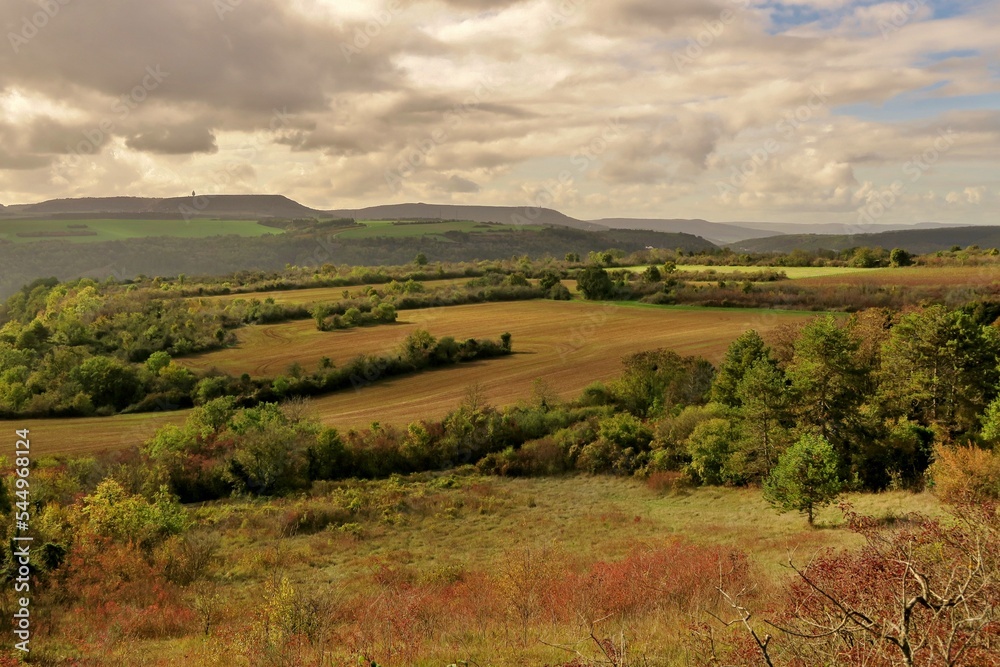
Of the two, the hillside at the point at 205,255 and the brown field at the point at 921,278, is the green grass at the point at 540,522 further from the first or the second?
the hillside at the point at 205,255

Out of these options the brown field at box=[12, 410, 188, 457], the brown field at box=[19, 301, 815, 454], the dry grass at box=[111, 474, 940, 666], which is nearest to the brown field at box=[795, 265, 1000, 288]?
the brown field at box=[19, 301, 815, 454]

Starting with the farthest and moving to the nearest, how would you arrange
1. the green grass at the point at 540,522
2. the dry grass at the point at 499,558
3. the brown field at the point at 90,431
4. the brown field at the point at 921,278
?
the brown field at the point at 921,278 < the brown field at the point at 90,431 < the green grass at the point at 540,522 < the dry grass at the point at 499,558

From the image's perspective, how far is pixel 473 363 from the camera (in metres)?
68.4

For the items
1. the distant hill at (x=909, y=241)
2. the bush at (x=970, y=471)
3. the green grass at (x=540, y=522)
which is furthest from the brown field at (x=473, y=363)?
the distant hill at (x=909, y=241)

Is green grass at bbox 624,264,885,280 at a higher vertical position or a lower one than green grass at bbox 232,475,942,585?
higher

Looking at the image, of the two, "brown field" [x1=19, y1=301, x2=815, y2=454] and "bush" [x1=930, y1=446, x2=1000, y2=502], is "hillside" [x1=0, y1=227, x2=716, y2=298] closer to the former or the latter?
"brown field" [x1=19, y1=301, x2=815, y2=454]

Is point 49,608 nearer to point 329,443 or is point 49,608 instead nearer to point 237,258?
point 329,443

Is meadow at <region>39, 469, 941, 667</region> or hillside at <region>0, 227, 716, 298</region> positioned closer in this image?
meadow at <region>39, 469, 941, 667</region>

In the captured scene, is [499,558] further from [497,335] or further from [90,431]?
[497,335]

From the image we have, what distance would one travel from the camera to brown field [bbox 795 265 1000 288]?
254ft

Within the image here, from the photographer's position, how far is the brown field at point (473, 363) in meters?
50.4

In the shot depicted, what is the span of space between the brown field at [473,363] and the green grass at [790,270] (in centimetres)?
2170

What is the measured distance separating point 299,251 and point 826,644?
196 meters

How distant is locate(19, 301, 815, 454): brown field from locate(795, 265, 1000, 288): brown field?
558 inches
